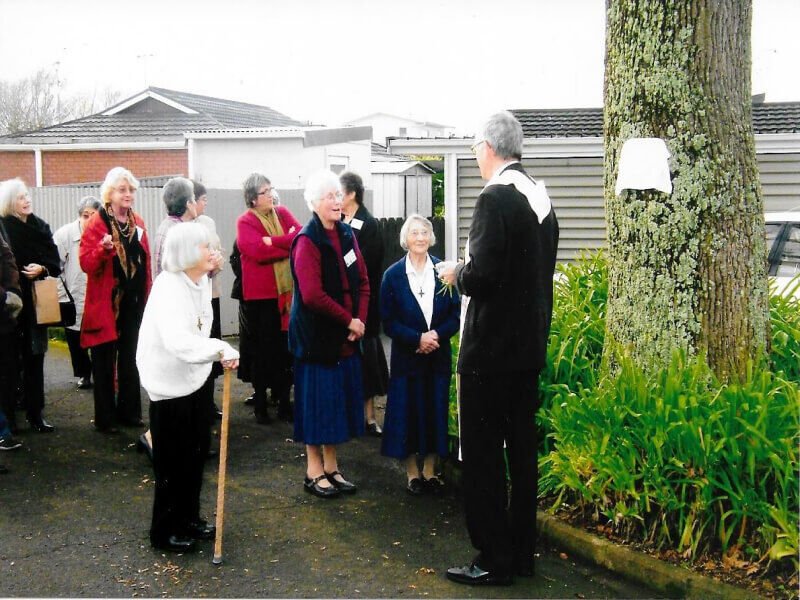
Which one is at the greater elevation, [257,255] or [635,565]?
[257,255]

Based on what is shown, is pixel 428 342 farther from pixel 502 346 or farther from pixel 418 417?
pixel 502 346

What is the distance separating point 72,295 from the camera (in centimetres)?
912

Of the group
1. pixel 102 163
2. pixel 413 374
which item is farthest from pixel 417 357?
pixel 102 163

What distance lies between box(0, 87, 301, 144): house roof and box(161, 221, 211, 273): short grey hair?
Answer: 66.1 feet

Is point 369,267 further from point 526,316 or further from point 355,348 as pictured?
point 526,316

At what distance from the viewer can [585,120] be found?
15539mm

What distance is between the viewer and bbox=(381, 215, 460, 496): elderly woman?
20.7ft

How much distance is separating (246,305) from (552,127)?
25.9 ft

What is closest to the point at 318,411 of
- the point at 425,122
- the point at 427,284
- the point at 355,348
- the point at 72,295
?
the point at 355,348

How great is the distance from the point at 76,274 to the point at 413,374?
417cm

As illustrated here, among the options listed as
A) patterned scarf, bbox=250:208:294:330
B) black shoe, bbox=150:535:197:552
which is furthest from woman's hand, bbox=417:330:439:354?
patterned scarf, bbox=250:208:294:330

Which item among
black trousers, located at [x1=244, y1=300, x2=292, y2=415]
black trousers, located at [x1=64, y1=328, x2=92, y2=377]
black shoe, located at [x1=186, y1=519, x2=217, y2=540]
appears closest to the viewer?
black shoe, located at [x1=186, y1=519, x2=217, y2=540]

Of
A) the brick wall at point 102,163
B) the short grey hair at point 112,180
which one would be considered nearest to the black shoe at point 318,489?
the short grey hair at point 112,180

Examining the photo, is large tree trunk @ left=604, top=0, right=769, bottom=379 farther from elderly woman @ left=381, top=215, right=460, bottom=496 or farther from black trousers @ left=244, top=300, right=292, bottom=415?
black trousers @ left=244, top=300, right=292, bottom=415
